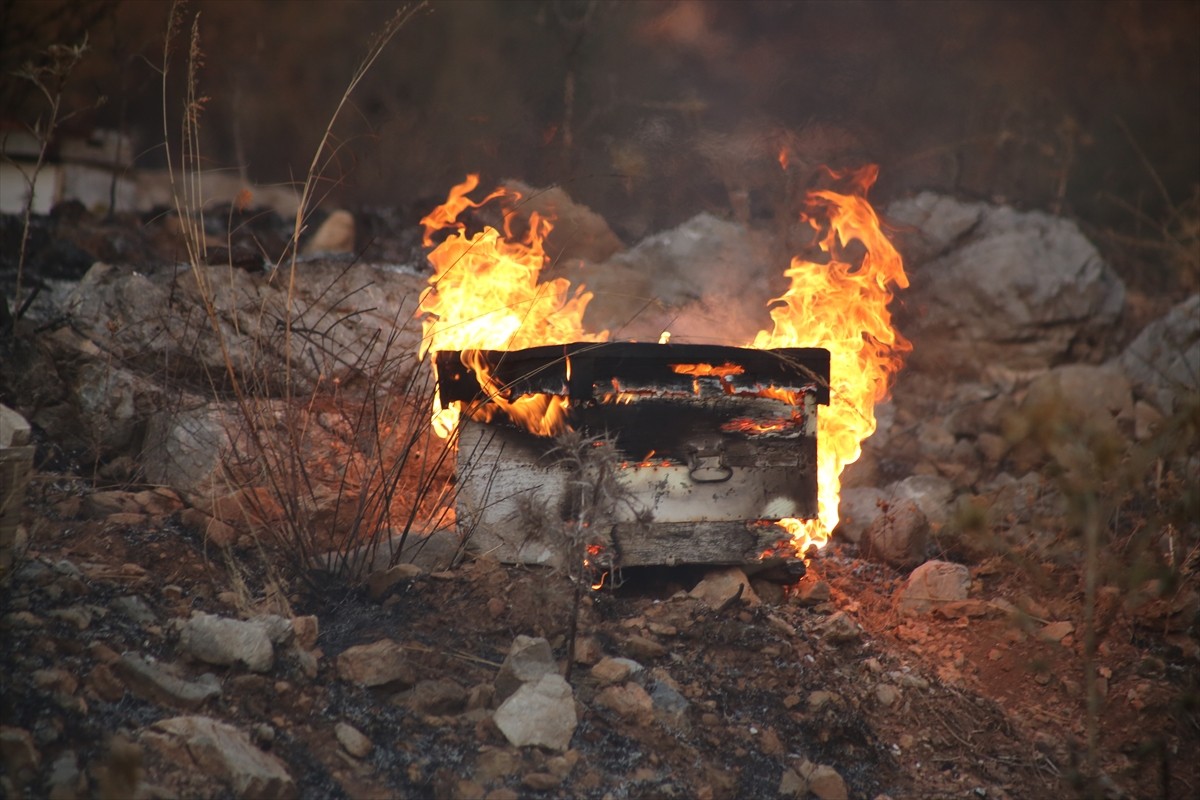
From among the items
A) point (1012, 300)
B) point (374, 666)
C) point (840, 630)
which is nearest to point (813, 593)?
point (840, 630)

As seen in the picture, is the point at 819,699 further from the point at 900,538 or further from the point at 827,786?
the point at 900,538

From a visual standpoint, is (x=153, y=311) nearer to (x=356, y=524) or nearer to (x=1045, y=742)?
(x=356, y=524)

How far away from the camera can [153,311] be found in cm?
498

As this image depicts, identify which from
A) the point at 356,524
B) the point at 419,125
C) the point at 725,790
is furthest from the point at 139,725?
the point at 419,125

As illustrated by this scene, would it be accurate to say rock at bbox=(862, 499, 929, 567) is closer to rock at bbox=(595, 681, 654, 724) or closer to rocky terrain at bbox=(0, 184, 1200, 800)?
rocky terrain at bbox=(0, 184, 1200, 800)

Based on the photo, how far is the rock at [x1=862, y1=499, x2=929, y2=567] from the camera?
487 cm

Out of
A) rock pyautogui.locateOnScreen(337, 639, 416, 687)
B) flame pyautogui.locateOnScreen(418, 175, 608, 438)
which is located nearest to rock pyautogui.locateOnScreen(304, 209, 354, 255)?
A: flame pyautogui.locateOnScreen(418, 175, 608, 438)

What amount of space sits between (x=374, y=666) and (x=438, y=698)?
23 centimetres

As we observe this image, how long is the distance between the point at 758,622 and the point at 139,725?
7.49 ft

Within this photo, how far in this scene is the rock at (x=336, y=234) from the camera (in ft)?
27.7

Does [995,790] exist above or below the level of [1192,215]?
below

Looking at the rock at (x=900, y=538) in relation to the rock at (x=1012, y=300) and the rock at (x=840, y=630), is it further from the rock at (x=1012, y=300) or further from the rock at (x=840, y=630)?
the rock at (x=1012, y=300)

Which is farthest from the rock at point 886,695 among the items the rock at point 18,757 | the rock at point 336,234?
the rock at point 336,234

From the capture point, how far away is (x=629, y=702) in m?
3.18
